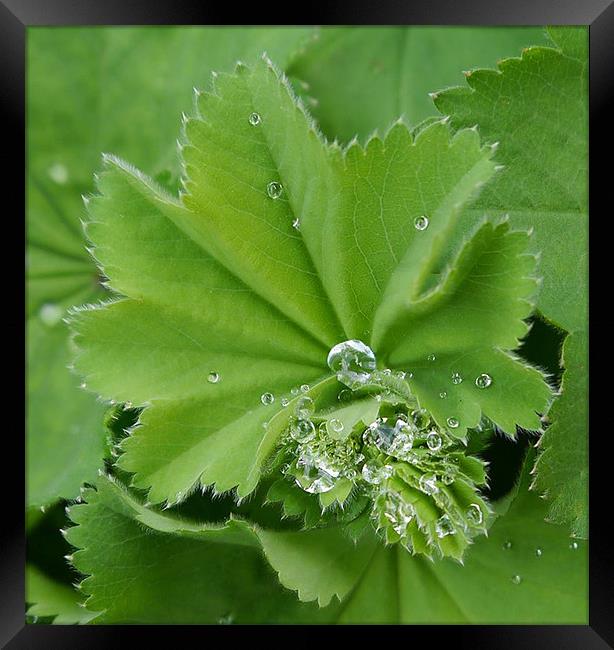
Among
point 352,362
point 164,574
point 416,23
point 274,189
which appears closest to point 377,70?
point 416,23

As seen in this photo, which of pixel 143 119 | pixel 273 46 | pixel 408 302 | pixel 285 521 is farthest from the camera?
pixel 143 119

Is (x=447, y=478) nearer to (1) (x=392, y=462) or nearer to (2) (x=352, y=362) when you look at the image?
(1) (x=392, y=462)

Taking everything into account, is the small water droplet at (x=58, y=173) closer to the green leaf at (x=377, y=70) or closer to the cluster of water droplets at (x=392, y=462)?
the green leaf at (x=377, y=70)

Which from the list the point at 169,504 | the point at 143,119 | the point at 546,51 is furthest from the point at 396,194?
the point at 143,119

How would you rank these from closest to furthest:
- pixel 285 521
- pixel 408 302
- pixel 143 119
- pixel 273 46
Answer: pixel 408 302
pixel 285 521
pixel 273 46
pixel 143 119

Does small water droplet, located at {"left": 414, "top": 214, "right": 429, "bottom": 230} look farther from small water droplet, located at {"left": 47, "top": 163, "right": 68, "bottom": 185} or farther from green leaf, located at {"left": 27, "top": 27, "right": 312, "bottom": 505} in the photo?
small water droplet, located at {"left": 47, "top": 163, "right": 68, "bottom": 185}

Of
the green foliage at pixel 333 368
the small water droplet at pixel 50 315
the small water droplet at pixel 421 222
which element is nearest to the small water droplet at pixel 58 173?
the small water droplet at pixel 50 315
